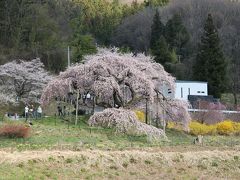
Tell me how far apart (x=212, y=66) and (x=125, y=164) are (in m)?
32.8

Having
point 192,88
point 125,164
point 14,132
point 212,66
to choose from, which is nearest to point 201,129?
point 14,132

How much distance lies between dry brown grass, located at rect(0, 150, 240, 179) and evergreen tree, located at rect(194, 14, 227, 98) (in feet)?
98.4

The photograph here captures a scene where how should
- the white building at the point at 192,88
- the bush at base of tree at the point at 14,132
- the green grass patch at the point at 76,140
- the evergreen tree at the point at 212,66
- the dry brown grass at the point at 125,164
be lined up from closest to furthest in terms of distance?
the dry brown grass at the point at 125,164
the green grass patch at the point at 76,140
the bush at base of tree at the point at 14,132
the white building at the point at 192,88
the evergreen tree at the point at 212,66

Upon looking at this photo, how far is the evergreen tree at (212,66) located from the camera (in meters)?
45.4

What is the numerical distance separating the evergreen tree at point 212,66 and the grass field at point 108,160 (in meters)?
27.5

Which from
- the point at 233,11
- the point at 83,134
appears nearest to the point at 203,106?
the point at 83,134

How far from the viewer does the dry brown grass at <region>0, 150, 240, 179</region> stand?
1317cm

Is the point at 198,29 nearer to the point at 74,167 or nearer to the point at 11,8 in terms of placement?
the point at 11,8

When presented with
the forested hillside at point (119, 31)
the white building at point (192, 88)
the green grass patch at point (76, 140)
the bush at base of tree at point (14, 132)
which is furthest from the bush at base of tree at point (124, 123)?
the white building at point (192, 88)

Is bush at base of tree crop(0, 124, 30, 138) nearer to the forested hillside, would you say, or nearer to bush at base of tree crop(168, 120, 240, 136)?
bush at base of tree crop(168, 120, 240, 136)

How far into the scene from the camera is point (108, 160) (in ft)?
46.6

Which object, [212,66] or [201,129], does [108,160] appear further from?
[212,66]

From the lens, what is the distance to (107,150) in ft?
51.5

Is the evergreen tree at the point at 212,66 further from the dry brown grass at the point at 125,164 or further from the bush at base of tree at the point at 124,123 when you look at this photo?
the dry brown grass at the point at 125,164
